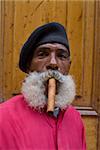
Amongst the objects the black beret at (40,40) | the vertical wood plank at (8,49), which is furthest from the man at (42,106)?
the vertical wood plank at (8,49)

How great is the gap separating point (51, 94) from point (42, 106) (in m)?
0.13

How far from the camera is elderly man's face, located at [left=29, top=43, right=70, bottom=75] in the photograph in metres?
2.81

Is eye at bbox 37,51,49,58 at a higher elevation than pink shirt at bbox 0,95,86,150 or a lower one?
higher

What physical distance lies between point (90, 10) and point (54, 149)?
7.04 feet

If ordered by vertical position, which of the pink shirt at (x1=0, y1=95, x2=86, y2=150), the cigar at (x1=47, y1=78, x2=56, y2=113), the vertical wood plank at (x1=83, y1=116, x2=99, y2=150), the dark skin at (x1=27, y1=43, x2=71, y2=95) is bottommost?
the vertical wood plank at (x1=83, y1=116, x2=99, y2=150)

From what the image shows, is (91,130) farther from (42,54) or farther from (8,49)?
(42,54)

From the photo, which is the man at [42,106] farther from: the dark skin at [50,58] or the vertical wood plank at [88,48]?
the vertical wood plank at [88,48]

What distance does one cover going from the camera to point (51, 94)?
8.93 ft

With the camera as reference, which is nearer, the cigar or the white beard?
the cigar

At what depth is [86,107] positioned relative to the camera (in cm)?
461

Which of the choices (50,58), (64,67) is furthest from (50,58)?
(64,67)

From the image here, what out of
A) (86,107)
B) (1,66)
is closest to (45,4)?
(1,66)

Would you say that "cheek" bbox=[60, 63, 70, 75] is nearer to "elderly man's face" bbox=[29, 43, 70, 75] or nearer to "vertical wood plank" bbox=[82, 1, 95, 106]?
"elderly man's face" bbox=[29, 43, 70, 75]

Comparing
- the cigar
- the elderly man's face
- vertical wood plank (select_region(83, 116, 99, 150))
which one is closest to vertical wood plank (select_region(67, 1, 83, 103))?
vertical wood plank (select_region(83, 116, 99, 150))
